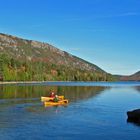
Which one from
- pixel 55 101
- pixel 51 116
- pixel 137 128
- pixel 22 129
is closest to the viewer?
pixel 22 129

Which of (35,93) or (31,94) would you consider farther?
(35,93)

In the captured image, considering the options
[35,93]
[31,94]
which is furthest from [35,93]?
A: [31,94]

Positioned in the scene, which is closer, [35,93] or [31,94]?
[31,94]

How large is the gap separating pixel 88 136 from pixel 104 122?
41.6ft

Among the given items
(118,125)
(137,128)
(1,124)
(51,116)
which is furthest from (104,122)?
(1,124)

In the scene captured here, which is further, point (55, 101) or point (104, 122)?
point (55, 101)

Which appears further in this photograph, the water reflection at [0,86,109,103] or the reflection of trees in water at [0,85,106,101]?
the reflection of trees in water at [0,85,106,101]

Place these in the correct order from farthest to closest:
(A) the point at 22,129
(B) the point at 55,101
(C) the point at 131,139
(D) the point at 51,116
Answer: (B) the point at 55,101 → (D) the point at 51,116 → (A) the point at 22,129 → (C) the point at 131,139

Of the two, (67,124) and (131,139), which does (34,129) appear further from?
(131,139)

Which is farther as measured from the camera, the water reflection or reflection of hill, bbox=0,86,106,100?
reflection of hill, bbox=0,86,106,100

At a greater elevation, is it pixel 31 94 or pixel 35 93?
pixel 35 93

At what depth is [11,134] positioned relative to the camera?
4716 cm

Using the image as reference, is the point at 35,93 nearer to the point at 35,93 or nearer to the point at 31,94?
the point at 35,93

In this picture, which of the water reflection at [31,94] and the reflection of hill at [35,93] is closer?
the water reflection at [31,94]
